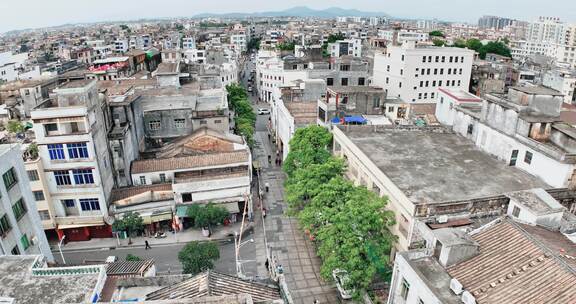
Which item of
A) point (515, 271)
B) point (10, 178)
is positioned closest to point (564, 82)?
point (515, 271)

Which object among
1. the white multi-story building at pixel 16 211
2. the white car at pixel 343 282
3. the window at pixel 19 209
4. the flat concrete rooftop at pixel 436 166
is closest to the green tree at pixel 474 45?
the flat concrete rooftop at pixel 436 166

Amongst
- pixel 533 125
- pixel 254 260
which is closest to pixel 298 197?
pixel 254 260

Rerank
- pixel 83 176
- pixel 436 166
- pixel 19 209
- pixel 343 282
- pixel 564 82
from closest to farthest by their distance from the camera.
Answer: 1. pixel 19 209
2. pixel 343 282
3. pixel 436 166
4. pixel 83 176
5. pixel 564 82

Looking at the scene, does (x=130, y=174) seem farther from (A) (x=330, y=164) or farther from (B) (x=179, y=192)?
(A) (x=330, y=164)

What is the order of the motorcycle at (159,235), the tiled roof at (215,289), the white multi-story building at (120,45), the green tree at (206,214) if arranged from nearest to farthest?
1. the tiled roof at (215,289)
2. the green tree at (206,214)
3. the motorcycle at (159,235)
4. the white multi-story building at (120,45)

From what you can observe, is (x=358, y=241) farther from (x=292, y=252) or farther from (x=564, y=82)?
(x=564, y=82)

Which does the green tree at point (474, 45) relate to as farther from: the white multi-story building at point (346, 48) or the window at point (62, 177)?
the window at point (62, 177)

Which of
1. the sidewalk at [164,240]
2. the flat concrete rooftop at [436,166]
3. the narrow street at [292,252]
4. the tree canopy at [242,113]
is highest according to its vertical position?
the flat concrete rooftop at [436,166]
